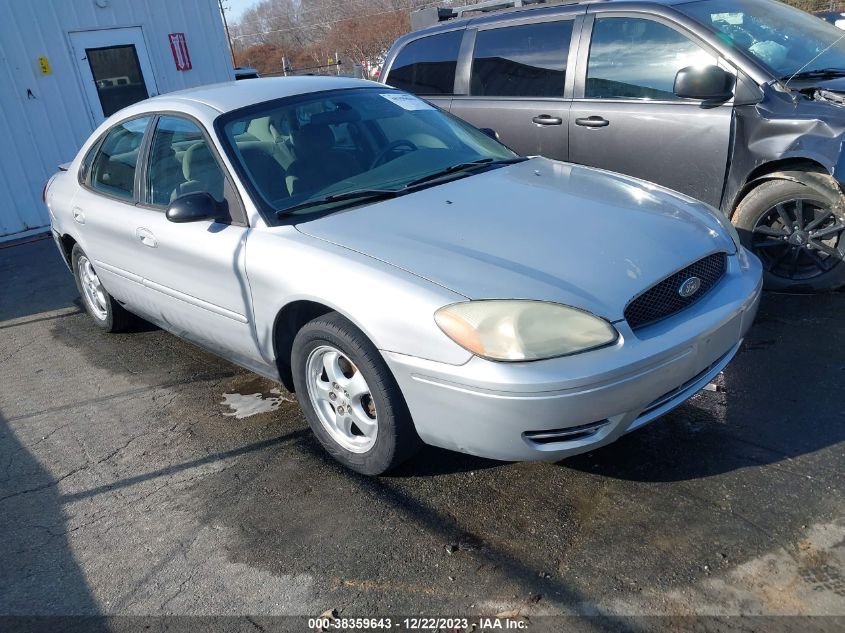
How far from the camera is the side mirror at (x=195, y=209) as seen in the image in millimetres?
3299

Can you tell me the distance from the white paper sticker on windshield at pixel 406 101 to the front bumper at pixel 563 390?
2.04 metres

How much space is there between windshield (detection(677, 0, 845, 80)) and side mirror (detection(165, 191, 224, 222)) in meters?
3.29

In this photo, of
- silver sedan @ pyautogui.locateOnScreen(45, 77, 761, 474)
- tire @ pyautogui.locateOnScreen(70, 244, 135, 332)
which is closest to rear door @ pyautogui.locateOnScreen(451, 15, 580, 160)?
silver sedan @ pyautogui.locateOnScreen(45, 77, 761, 474)

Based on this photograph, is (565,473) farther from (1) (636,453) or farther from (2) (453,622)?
(2) (453,622)

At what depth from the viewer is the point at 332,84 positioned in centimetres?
407

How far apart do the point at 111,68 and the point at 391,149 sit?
304 inches

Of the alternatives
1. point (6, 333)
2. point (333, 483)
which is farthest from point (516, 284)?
point (6, 333)

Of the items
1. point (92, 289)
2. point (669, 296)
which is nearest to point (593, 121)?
point (669, 296)

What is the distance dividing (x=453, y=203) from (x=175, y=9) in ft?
28.7

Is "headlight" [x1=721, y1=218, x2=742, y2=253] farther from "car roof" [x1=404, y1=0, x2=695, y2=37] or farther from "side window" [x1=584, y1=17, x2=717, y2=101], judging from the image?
"car roof" [x1=404, y1=0, x2=695, y2=37]

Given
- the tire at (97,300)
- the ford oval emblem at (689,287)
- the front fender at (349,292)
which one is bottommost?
the tire at (97,300)

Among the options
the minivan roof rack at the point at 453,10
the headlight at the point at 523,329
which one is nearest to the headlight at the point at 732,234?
the headlight at the point at 523,329

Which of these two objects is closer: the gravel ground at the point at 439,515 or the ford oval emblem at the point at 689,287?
the gravel ground at the point at 439,515

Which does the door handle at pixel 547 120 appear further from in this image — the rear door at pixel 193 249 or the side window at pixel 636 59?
the rear door at pixel 193 249
